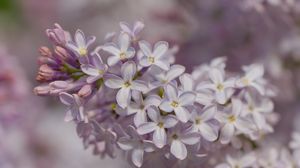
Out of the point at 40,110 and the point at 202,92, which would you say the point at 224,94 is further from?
the point at 40,110

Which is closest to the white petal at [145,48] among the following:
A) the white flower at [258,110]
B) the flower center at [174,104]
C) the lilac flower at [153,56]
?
the lilac flower at [153,56]

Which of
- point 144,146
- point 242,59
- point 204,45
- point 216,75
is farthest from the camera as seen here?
point 204,45

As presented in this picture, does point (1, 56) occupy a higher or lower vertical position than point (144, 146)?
higher

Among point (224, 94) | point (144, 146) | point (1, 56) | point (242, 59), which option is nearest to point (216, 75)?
point (224, 94)

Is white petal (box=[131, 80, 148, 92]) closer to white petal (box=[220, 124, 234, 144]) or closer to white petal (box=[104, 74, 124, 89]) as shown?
white petal (box=[104, 74, 124, 89])

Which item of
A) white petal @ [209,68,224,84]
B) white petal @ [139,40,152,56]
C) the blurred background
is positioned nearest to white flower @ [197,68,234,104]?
white petal @ [209,68,224,84]

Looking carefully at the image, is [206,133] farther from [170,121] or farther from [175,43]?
[175,43]
